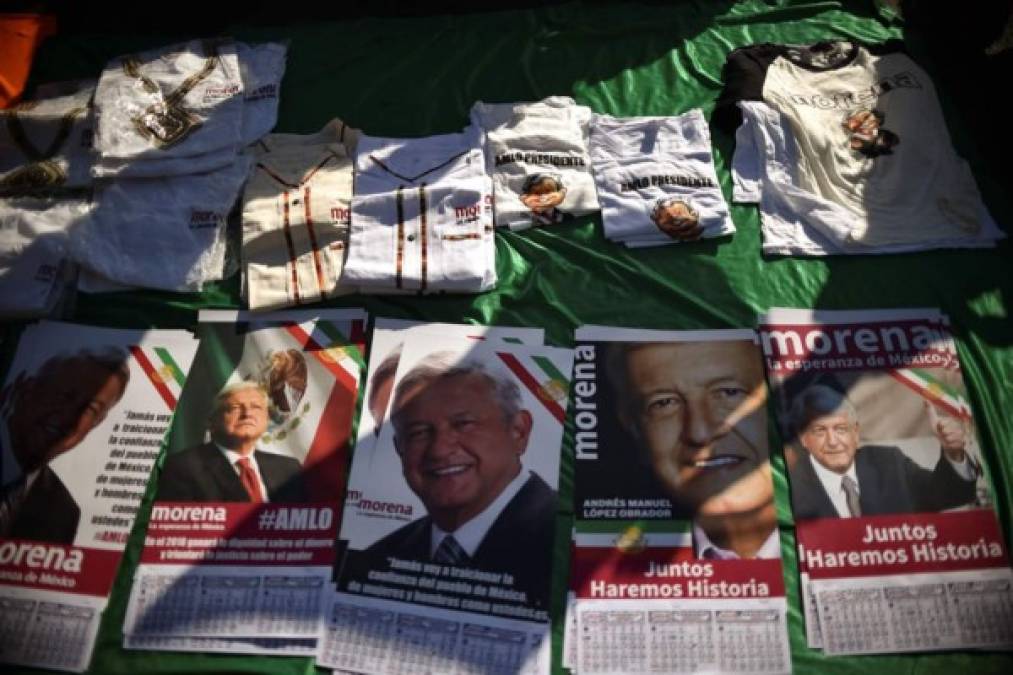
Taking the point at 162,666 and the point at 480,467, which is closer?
the point at 162,666

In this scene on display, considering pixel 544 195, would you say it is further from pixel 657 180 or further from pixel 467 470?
pixel 467 470

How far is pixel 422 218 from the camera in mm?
1233

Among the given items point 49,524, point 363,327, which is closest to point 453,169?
point 363,327

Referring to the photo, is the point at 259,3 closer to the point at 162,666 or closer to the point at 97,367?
the point at 97,367

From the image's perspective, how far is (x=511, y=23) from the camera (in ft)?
5.06

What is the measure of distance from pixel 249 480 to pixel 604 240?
2.43ft

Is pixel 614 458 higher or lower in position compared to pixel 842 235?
lower

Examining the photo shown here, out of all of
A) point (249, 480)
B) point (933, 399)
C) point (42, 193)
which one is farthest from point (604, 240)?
point (42, 193)

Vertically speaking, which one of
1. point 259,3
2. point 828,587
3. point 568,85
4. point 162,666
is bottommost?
point 162,666

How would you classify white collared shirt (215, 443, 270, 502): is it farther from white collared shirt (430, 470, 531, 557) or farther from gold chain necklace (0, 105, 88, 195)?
gold chain necklace (0, 105, 88, 195)

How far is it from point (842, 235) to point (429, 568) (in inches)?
35.7

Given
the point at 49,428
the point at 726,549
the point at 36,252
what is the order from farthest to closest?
the point at 36,252 → the point at 49,428 → the point at 726,549

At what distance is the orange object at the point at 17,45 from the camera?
1.45 meters

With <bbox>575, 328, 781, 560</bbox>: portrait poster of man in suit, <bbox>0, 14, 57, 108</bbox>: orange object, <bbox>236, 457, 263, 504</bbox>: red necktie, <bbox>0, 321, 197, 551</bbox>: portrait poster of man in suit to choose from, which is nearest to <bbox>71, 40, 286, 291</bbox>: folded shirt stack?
<bbox>0, 321, 197, 551</bbox>: portrait poster of man in suit
